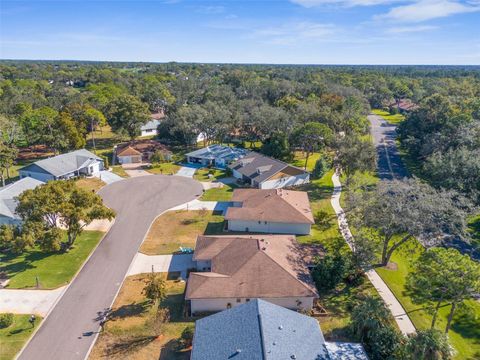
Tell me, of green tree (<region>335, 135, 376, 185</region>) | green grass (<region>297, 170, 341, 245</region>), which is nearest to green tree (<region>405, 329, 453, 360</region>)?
green grass (<region>297, 170, 341, 245</region>)

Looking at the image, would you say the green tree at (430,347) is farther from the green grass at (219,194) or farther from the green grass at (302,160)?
the green grass at (302,160)

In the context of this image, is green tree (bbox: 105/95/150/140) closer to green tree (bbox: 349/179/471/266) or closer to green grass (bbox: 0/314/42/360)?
green grass (bbox: 0/314/42/360)

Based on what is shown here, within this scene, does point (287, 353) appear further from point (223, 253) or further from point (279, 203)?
point (279, 203)

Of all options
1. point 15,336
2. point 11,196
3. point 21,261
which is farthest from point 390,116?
point 15,336

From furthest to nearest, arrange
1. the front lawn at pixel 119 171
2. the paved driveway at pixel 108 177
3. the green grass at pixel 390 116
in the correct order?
1. the green grass at pixel 390 116
2. the front lawn at pixel 119 171
3. the paved driveway at pixel 108 177

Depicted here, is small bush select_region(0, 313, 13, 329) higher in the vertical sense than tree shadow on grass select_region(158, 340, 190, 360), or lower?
higher

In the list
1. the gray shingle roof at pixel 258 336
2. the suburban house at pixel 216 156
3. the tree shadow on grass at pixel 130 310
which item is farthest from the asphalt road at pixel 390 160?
the tree shadow on grass at pixel 130 310
